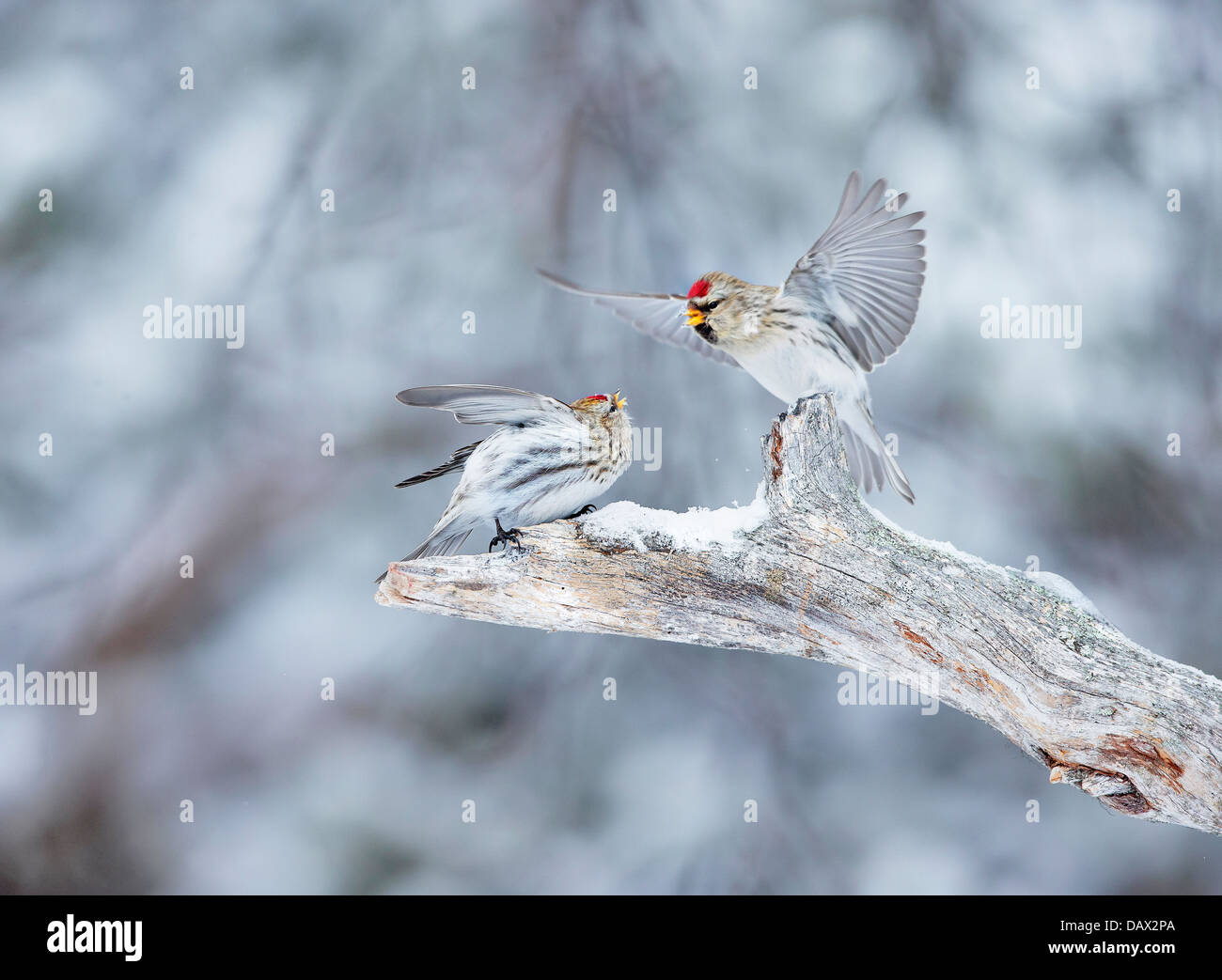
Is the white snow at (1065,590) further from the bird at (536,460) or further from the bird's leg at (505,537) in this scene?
the bird's leg at (505,537)

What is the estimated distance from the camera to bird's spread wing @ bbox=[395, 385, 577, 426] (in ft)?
4.82

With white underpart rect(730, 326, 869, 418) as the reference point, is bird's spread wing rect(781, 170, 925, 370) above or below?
above

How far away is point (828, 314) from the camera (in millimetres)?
1899

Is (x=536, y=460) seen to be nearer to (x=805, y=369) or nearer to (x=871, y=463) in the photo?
(x=805, y=369)

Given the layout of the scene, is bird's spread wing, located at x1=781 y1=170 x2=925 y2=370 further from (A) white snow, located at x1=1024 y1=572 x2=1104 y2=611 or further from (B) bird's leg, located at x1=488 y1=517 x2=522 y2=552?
(B) bird's leg, located at x1=488 y1=517 x2=522 y2=552

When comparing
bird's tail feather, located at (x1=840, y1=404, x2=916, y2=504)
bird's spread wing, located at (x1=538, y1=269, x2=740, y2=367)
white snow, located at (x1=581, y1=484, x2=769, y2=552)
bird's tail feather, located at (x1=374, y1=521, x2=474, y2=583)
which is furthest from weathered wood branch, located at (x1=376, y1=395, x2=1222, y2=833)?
bird's spread wing, located at (x1=538, y1=269, x2=740, y2=367)

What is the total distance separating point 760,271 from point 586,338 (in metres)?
Answer: 0.47

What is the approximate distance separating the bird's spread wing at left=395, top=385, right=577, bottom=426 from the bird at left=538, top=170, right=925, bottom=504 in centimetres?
32

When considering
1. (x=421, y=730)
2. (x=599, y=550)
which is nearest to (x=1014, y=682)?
(x=599, y=550)

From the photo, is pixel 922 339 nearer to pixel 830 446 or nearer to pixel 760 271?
pixel 760 271

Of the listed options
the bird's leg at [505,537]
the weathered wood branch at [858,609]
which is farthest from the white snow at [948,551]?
the bird's leg at [505,537]

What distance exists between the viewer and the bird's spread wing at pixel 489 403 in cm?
147

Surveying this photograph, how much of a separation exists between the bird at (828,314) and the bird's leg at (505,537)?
470mm

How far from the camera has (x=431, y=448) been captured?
2537mm
